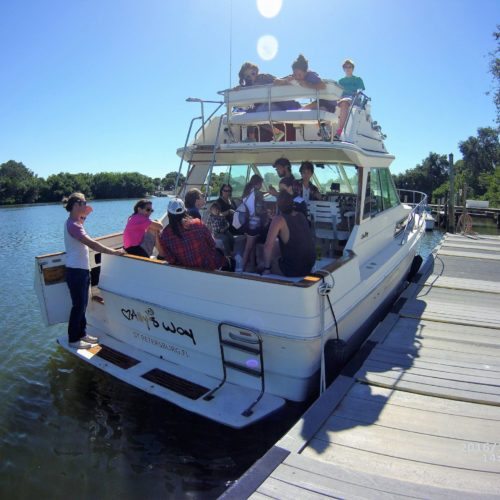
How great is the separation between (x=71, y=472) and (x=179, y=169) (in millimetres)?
4079

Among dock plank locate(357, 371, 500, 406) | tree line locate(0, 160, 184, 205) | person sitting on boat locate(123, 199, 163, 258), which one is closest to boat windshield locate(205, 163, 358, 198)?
person sitting on boat locate(123, 199, 163, 258)

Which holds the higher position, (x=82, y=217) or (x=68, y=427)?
(x=82, y=217)

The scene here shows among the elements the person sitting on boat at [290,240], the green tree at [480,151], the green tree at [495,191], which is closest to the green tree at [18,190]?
the green tree at [495,191]

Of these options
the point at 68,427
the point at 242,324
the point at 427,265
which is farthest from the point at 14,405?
the point at 427,265

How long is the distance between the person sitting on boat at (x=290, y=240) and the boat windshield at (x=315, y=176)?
2.91m

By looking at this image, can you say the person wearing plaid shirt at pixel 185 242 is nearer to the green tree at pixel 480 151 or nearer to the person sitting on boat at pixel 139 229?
the person sitting on boat at pixel 139 229

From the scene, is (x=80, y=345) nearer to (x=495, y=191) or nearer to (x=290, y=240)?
(x=290, y=240)

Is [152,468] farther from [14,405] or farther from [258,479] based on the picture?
[14,405]

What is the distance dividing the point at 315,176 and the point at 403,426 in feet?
16.2

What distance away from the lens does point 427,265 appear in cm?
975

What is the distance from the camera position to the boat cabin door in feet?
17.4

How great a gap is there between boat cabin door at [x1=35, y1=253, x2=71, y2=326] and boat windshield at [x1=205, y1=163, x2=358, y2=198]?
2884mm

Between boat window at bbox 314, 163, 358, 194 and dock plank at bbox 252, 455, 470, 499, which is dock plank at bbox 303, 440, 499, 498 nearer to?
dock plank at bbox 252, 455, 470, 499

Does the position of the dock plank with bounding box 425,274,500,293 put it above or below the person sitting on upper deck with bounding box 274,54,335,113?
below
